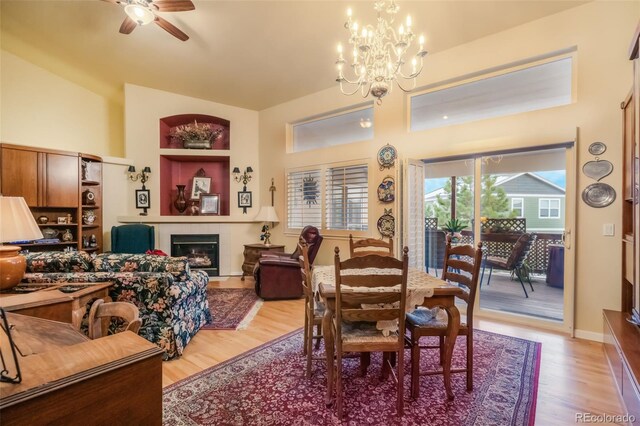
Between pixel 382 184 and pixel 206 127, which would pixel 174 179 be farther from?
pixel 382 184

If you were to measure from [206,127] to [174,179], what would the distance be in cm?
138

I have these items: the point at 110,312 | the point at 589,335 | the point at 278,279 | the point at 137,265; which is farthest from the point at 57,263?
the point at 589,335

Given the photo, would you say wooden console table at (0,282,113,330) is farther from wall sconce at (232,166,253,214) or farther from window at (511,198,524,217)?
window at (511,198,524,217)

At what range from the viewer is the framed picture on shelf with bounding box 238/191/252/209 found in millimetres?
6121

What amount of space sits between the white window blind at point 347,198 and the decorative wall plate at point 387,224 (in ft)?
0.97

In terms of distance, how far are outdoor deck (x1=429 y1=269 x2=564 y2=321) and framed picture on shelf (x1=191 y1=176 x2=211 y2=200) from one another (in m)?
5.49

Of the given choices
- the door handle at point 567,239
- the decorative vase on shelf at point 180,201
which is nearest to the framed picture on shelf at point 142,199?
the decorative vase on shelf at point 180,201

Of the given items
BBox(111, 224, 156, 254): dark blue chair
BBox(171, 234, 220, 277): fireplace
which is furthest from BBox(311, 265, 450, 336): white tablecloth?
BBox(111, 224, 156, 254): dark blue chair

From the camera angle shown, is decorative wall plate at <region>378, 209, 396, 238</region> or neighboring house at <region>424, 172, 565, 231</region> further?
decorative wall plate at <region>378, 209, 396, 238</region>

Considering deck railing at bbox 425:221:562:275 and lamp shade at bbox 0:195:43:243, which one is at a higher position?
lamp shade at bbox 0:195:43:243

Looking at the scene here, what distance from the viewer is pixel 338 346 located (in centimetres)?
181

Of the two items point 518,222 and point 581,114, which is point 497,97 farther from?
point 518,222

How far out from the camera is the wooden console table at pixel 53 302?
72.2 inches

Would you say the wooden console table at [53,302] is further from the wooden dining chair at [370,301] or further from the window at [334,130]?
the window at [334,130]
